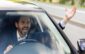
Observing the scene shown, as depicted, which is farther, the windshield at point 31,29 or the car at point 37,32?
the windshield at point 31,29

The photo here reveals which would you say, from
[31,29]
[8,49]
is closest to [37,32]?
[31,29]

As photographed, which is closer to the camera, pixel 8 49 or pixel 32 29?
pixel 8 49

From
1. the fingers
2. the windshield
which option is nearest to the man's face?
the windshield

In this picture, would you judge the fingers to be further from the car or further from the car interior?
the car interior

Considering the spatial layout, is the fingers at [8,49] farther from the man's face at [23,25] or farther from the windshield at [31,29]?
the man's face at [23,25]

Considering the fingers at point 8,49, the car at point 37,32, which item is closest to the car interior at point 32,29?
the car at point 37,32

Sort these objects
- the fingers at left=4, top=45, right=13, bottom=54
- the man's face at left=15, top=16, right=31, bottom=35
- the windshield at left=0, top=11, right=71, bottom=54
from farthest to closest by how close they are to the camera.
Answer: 1. the man's face at left=15, top=16, right=31, bottom=35
2. the windshield at left=0, top=11, right=71, bottom=54
3. the fingers at left=4, top=45, right=13, bottom=54

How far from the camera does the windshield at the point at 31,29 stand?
394 cm

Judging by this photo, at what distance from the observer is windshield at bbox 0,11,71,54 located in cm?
394

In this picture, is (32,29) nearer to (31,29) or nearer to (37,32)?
(31,29)

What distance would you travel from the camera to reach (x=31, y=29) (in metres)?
4.40

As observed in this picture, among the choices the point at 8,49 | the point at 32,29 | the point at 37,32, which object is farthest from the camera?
the point at 32,29

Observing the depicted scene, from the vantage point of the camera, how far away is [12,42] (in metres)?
3.97

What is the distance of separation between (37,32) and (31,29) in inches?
4.8
